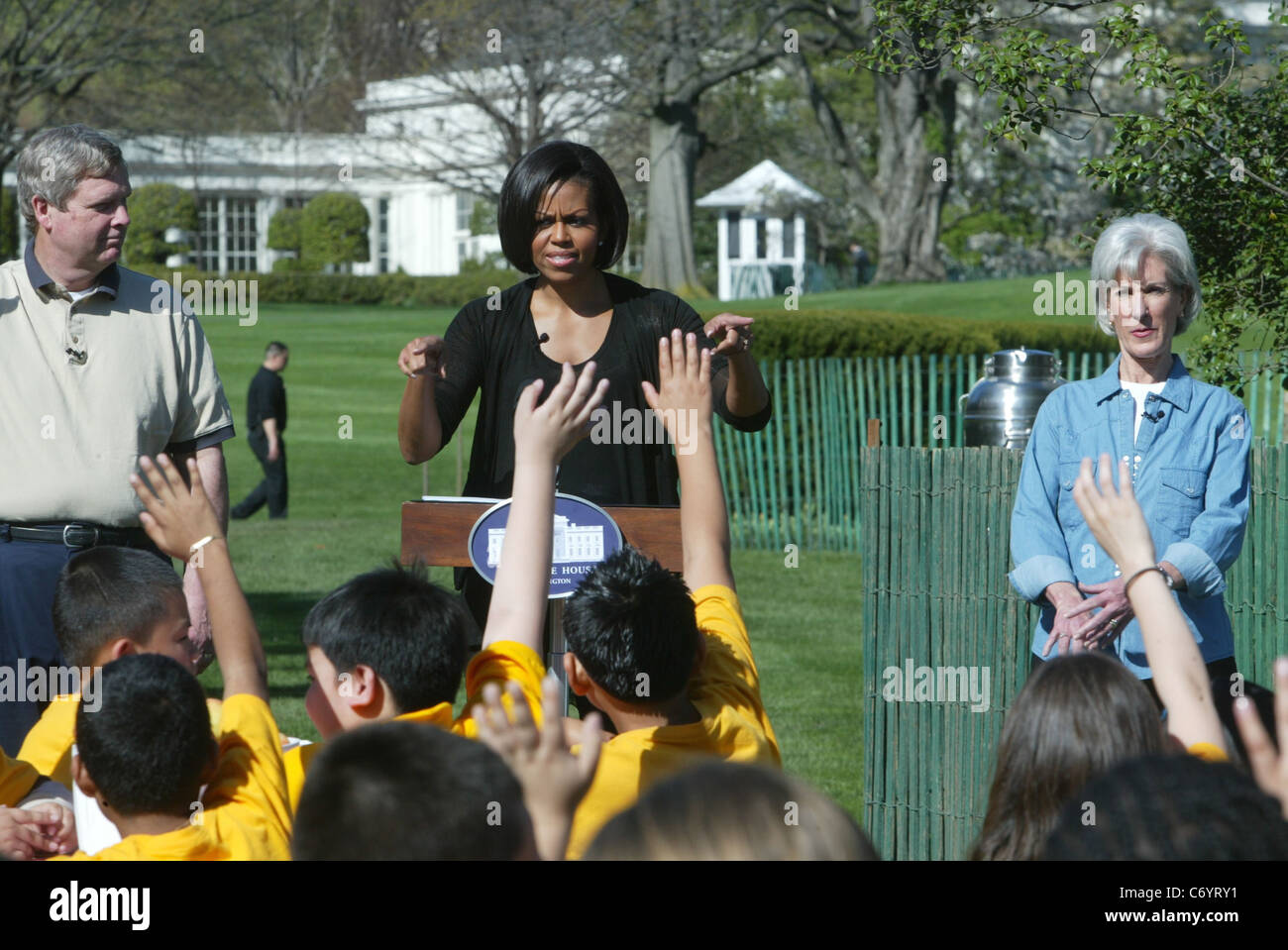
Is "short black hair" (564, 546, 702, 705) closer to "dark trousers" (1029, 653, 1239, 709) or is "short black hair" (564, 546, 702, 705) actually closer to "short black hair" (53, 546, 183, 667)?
"short black hair" (53, 546, 183, 667)

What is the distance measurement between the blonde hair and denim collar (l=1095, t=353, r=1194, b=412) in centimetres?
257

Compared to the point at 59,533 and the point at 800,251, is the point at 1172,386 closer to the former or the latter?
the point at 59,533

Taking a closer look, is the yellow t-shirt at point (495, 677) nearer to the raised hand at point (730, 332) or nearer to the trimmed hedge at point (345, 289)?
the raised hand at point (730, 332)

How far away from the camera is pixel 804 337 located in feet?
51.0

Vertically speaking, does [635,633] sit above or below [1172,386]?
below

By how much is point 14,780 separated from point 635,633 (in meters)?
1.34

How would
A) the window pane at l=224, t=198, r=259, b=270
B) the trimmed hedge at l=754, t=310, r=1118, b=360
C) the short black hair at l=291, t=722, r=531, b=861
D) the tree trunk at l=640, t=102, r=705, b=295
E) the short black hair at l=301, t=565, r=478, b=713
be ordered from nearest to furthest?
the short black hair at l=291, t=722, r=531, b=861 < the short black hair at l=301, t=565, r=478, b=713 < the trimmed hedge at l=754, t=310, r=1118, b=360 < the tree trunk at l=640, t=102, r=705, b=295 < the window pane at l=224, t=198, r=259, b=270

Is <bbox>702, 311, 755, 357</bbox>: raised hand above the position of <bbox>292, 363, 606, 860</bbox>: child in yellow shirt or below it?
above

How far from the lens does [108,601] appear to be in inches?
134

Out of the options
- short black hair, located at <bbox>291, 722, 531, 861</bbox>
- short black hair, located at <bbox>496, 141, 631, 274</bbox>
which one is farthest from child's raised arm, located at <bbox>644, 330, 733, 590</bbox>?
short black hair, located at <bbox>291, 722, 531, 861</bbox>

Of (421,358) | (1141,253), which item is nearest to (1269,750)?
(1141,253)

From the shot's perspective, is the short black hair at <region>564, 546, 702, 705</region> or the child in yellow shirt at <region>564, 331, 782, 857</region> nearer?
the child in yellow shirt at <region>564, 331, 782, 857</region>

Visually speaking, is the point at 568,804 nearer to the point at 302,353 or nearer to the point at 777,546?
the point at 777,546

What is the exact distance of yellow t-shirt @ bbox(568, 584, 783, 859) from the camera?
277 centimetres
